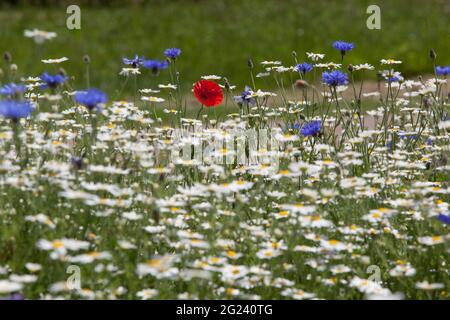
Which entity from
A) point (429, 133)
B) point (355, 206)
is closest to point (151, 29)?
point (429, 133)

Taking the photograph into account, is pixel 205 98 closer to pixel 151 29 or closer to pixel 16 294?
pixel 16 294

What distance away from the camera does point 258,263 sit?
3002 millimetres

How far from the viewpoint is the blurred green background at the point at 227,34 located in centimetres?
1177

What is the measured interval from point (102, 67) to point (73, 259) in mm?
9395

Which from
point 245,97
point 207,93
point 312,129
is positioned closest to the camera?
point 312,129

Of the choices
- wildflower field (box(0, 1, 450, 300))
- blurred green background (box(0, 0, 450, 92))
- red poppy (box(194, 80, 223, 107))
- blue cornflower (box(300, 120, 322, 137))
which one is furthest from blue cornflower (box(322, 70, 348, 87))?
blurred green background (box(0, 0, 450, 92))

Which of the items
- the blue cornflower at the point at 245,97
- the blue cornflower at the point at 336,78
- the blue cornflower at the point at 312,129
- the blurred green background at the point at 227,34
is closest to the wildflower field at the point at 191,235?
the blue cornflower at the point at 312,129

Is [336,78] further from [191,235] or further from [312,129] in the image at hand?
[191,235]

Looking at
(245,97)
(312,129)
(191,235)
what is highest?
(245,97)

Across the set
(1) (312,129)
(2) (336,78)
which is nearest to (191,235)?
(1) (312,129)

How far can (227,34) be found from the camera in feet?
44.1

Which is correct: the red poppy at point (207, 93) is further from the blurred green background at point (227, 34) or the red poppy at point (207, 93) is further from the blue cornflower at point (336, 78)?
the blurred green background at point (227, 34)

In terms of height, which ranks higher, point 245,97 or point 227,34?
point 227,34

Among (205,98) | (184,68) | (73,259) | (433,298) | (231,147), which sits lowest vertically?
(433,298)
